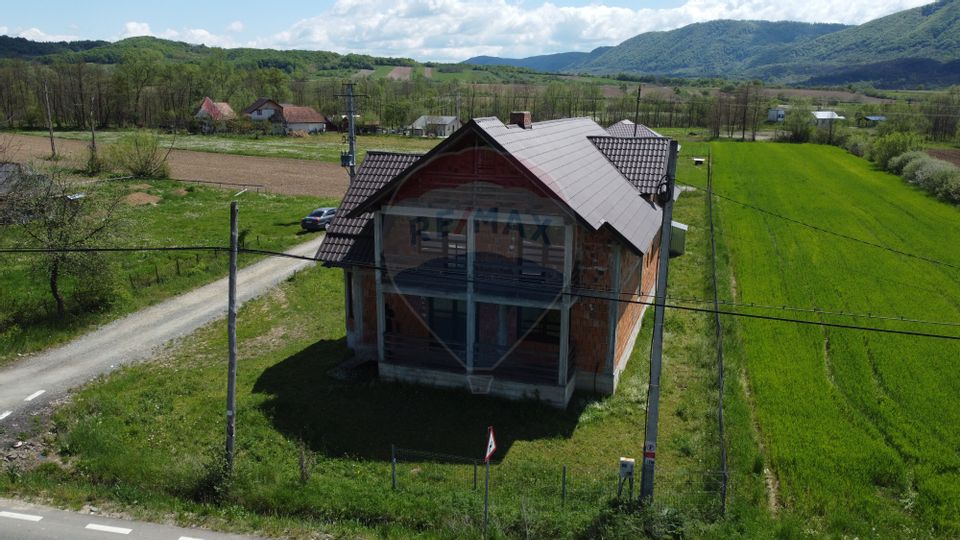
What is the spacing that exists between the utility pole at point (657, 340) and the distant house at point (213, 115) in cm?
11790

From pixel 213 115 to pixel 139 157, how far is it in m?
68.7

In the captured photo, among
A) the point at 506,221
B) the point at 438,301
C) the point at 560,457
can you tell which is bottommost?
the point at 560,457

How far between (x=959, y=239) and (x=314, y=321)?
3433 cm

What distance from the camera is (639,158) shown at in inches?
989

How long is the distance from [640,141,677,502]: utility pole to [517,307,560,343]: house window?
6.68 m

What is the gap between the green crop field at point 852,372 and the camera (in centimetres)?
1402

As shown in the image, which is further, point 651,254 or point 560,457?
point 651,254

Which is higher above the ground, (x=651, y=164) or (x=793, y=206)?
(x=651, y=164)

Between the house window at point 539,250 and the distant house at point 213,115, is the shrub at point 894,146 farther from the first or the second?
the distant house at point 213,115

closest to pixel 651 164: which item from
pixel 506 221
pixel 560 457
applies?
pixel 506 221

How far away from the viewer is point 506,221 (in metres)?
17.6

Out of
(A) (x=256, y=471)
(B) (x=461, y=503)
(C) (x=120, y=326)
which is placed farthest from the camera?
(C) (x=120, y=326)

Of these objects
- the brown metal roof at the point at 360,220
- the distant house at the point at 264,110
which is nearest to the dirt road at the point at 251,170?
the brown metal roof at the point at 360,220

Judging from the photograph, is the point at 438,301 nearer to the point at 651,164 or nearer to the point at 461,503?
the point at 461,503
